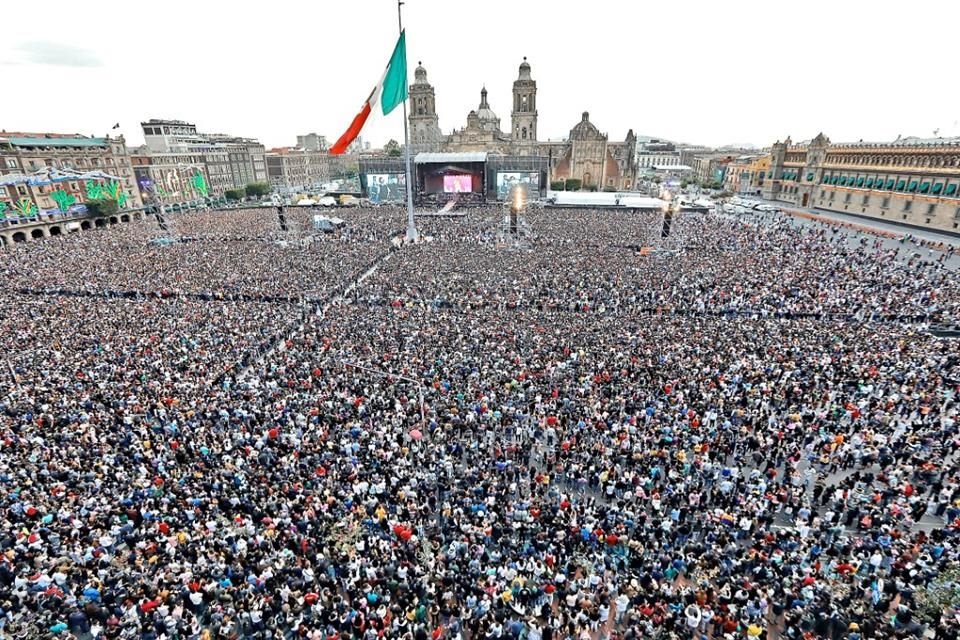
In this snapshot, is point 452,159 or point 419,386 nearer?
point 419,386

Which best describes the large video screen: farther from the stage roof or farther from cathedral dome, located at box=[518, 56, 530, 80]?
cathedral dome, located at box=[518, 56, 530, 80]

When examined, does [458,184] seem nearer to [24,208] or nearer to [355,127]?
[355,127]

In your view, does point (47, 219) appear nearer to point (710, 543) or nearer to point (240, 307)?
point (240, 307)

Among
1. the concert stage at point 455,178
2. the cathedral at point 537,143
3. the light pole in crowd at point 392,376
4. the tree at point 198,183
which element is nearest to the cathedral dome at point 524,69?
the cathedral at point 537,143

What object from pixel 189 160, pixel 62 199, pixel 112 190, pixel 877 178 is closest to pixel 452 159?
pixel 112 190

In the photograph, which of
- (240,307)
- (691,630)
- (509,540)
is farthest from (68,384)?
(691,630)

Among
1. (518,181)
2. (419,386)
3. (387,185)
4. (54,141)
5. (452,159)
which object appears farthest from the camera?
(387,185)
